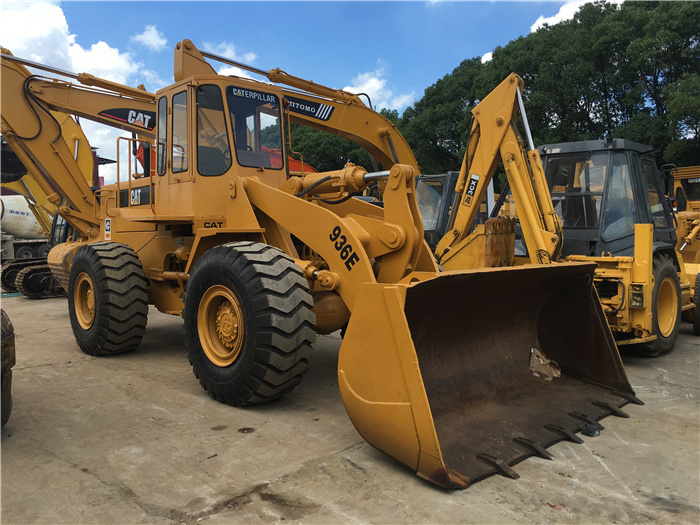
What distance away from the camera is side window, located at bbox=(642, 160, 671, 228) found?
23.3 feet

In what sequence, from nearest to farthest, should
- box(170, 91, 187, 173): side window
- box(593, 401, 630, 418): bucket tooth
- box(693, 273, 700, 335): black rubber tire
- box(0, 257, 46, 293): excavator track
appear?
box(593, 401, 630, 418): bucket tooth → box(170, 91, 187, 173): side window → box(693, 273, 700, 335): black rubber tire → box(0, 257, 46, 293): excavator track

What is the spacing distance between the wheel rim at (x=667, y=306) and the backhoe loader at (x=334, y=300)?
8.12 feet

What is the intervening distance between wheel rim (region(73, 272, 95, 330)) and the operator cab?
229 inches

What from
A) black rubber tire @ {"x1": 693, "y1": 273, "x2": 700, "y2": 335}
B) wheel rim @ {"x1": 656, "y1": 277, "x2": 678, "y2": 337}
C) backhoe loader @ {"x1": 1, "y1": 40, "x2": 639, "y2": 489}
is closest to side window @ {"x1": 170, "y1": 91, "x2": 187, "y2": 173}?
backhoe loader @ {"x1": 1, "y1": 40, "x2": 639, "y2": 489}

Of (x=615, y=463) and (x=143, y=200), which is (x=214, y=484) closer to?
(x=615, y=463)

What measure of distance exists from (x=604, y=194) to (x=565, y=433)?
390 centimetres

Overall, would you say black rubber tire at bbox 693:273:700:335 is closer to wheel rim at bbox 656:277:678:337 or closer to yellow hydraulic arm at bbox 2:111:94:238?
wheel rim at bbox 656:277:678:337

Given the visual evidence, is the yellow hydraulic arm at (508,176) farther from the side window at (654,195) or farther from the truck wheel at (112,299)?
the truck wheel at (112,299)

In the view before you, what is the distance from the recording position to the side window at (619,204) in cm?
661

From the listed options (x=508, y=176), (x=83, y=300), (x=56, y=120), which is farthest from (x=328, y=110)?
(x=56, y=120)

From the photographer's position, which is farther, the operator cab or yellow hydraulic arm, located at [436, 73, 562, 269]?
the operator cab

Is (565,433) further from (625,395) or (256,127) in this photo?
(256,127)

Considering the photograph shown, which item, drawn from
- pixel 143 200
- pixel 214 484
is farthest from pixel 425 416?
pixel 143 200

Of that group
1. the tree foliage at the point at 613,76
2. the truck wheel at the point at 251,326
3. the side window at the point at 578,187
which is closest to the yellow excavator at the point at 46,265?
the truck wheel at the point at 251,326
